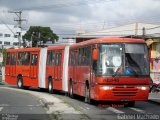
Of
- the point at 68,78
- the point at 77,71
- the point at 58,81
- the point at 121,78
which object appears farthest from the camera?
the point at 58,81

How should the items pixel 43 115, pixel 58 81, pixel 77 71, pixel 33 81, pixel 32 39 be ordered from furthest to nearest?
pixel 32 39 → pixel 33 81 → pixel 58 81 → pixel 77 71 → pixel 43 115

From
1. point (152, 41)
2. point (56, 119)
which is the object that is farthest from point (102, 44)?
point (152, 41)

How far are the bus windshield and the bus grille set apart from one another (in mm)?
547

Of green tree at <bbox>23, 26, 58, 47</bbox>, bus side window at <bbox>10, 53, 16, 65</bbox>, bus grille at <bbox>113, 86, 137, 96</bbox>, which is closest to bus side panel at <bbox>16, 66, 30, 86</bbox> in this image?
bus side window at <bbox>10, 53, 16, 65</bbox>

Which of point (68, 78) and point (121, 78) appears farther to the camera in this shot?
point (68, 78)

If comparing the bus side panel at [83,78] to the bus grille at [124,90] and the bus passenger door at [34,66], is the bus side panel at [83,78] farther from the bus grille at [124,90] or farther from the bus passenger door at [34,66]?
the bus passenger door at [34,66]

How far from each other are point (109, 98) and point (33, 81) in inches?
602

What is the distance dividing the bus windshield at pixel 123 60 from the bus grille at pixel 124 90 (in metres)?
0.55

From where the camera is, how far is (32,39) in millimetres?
102188

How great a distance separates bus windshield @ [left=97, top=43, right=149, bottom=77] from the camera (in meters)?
20.5

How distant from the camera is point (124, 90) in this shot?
20.4m

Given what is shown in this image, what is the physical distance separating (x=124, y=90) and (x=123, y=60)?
1.25 m

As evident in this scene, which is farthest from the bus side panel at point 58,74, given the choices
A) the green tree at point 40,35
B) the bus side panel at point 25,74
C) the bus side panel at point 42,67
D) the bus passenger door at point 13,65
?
the green tree at point 40,35

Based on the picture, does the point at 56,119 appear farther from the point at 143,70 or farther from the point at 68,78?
the point at 68,78
